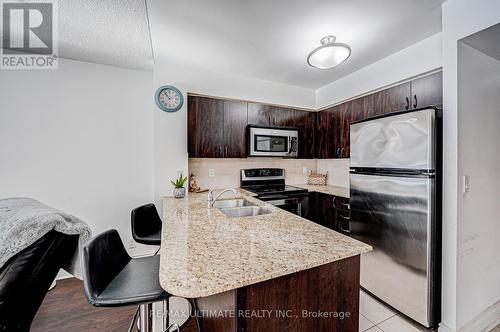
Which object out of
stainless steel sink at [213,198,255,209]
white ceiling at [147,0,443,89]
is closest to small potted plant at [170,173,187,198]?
stainless steel sink at [213,198,255,209]

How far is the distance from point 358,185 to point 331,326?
1.44 m

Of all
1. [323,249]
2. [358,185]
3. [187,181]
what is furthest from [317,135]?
[323,249]

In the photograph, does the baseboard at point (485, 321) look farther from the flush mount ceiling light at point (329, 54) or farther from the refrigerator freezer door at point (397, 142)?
the flush mount ceiling light at point (329, 54)

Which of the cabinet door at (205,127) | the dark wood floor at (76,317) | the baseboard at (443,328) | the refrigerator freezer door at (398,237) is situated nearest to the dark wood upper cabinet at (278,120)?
the cabinet door at (205,127)

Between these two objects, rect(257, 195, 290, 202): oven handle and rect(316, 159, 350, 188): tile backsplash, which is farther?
rect(316, 159, 350, 188): tile backsplash

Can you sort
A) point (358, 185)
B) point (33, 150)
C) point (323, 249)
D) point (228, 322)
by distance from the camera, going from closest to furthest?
point (228, 322) < point (323, 249) < point (358, 185) < point (33, 150)

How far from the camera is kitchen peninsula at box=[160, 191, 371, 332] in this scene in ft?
2.59

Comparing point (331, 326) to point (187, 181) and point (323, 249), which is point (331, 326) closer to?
point (323, 249)

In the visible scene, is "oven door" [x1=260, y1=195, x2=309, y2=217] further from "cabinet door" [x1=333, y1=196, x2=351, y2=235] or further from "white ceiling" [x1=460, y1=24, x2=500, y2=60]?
"white ceiling" [x1=460, y1=24, x2=500, y2=60]

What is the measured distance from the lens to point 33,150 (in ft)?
7.89

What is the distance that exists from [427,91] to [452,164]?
2.88ft

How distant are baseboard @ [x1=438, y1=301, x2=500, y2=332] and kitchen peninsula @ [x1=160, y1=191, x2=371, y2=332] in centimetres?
120

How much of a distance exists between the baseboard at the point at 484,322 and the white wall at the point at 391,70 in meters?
2.13

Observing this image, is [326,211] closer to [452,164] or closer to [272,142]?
[272,142]
